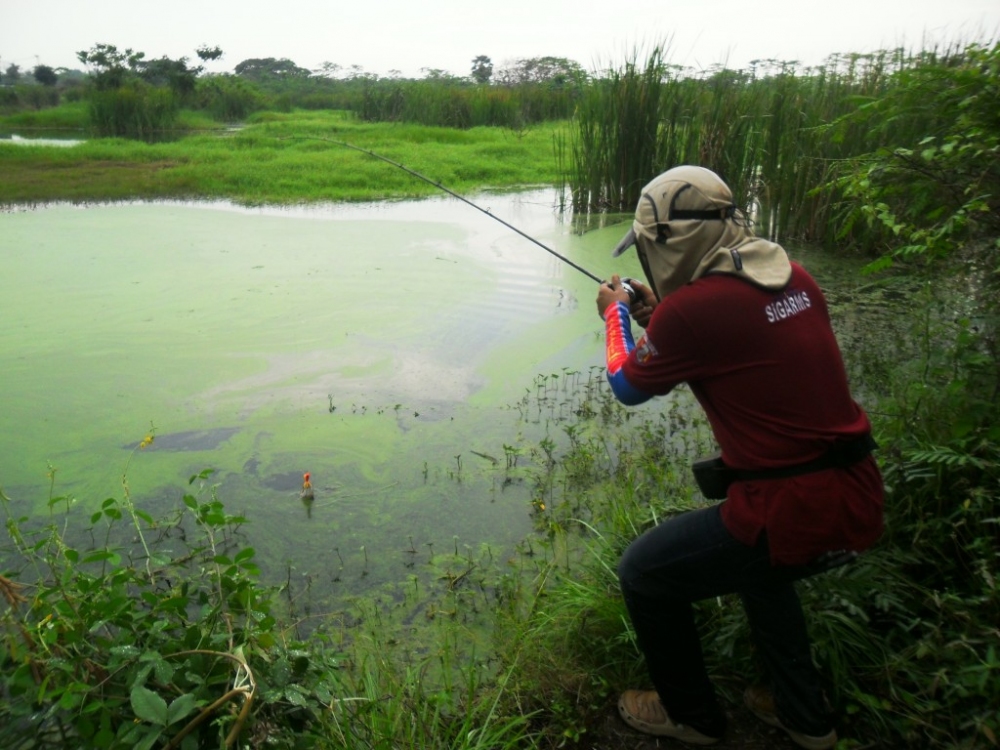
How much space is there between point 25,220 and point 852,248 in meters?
6.71

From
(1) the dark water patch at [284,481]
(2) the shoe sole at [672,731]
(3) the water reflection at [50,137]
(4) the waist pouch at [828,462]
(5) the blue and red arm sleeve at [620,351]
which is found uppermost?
(5) the blue and red arm sleeve at [620,351]

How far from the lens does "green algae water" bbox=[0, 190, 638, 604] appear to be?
2775 millimetres

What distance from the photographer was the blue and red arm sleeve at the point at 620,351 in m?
1.50

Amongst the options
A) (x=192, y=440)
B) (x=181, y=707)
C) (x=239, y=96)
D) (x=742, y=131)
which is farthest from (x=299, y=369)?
(x=239, y=96)

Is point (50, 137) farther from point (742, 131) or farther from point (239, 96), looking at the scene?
point (742, 131)

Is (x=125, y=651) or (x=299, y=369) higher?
(x=125, y=651)

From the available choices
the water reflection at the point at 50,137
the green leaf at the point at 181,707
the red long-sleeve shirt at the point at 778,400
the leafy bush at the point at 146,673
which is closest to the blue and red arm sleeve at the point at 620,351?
the red long-sleeve shirt at the point at 778,400

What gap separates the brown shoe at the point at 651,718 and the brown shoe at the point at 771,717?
0.36 feet

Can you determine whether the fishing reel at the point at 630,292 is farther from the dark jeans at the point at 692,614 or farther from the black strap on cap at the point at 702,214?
the dark jeans at the point at 692,614

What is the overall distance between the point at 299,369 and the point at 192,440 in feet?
2.62

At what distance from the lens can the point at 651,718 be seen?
165cm

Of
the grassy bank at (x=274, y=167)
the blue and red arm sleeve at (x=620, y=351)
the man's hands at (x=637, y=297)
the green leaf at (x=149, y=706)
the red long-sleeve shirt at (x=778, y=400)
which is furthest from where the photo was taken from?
the grassy bank at (x=274, y=167)

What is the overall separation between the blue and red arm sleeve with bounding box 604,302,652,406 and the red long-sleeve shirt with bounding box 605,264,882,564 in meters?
→ 0.12

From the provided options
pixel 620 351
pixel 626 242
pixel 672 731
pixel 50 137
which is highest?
pixel 626 242
